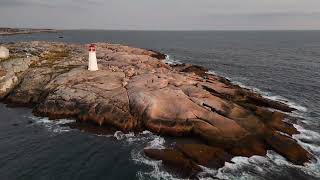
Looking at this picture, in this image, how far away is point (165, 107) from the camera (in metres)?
34.7

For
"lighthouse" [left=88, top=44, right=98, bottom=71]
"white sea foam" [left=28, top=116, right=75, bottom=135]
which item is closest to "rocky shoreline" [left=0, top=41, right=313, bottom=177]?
"white sea foam" [left=28, top=116, right=75, bottom=135]

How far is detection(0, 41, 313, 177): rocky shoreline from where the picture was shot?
97.0 feet

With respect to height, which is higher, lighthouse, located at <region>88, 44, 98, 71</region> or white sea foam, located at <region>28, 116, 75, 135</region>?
lighthouse, located at <region>88, 44, 98, 71</region>

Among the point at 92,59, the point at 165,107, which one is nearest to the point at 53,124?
the point at 165,107

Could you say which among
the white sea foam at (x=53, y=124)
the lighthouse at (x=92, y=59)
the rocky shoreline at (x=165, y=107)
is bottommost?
the white sea foam at (x=53, y=124)

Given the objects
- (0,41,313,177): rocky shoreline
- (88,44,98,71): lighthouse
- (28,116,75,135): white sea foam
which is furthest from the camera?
(88,44,98,71): lighthouse

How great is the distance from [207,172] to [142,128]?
1035cm

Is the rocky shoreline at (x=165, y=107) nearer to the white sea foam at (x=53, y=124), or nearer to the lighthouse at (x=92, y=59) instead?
the white sea foam at (x=53, y=124)

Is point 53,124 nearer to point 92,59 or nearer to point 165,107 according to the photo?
point 165,107

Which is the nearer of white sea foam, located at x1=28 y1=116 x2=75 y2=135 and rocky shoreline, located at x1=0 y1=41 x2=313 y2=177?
rocky shoreline, located at x1=0 y1=41 x2=313 y2=177

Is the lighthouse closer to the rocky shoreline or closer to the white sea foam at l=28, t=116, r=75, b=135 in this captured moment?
the rocky shoreline

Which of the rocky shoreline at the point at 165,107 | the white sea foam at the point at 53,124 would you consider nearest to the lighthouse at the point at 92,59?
the rocky shoreline at the point at 165,107

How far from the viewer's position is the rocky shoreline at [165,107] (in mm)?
29562

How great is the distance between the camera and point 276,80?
6562cm
